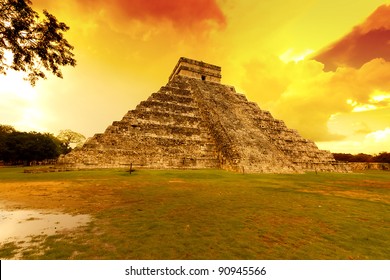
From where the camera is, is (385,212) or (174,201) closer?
(385,212)

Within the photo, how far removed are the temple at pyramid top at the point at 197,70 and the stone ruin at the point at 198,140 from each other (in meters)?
3.50

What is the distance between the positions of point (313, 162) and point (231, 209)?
2265cm

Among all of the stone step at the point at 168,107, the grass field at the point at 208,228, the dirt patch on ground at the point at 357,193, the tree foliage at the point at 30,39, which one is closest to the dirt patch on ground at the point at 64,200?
the grass field at the point at 208,228

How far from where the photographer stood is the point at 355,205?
7.77 meters

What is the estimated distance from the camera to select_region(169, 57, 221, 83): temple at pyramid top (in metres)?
33.2

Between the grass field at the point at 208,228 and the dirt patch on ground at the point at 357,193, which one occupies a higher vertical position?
the dirt patch on ground at the point at 357,193

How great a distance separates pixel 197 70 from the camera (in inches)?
1339

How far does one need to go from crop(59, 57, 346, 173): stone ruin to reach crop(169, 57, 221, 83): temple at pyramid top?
138 inches

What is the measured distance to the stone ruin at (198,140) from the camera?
19.1 metres

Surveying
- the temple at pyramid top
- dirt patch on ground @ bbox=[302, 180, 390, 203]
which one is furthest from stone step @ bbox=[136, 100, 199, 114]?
dirt patch on ground @ bbox=[302, 180, 390, 203]

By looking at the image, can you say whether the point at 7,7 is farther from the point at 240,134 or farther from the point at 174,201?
the point at 240,134

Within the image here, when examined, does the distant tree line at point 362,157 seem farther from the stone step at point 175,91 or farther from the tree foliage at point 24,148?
the tree foliage at point 24,148

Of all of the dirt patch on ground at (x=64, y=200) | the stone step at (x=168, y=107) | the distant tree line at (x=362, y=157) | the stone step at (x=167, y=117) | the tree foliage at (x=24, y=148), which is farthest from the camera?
the distant tree line at (x=362, y=157)

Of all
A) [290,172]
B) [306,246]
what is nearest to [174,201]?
[306,246]
